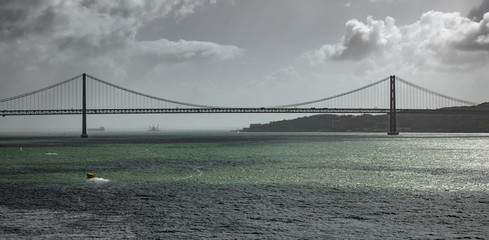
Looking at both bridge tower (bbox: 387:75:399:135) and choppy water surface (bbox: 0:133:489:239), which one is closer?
choppy water surface (bbox: 0:133:489:239)

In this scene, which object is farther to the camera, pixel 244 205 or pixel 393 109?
pixel 393 109

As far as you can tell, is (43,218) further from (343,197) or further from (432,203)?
(432,203)

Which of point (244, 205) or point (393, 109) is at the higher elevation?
point (393, 109)

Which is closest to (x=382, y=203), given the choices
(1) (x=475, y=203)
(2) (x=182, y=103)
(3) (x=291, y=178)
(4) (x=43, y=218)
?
(1) (x=475, y=203)

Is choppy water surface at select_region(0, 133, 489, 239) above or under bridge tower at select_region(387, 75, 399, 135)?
under

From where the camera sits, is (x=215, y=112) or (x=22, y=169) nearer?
(x=22, y=169)

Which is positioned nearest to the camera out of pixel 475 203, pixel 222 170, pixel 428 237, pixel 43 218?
pixel 428 237

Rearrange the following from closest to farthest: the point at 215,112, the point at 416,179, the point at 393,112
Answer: the point at 416,179
the point at 215,112
the point at 393,112

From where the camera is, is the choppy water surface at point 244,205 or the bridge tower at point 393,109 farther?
the bridge tower at point 393,109

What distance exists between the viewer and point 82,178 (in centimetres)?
3294

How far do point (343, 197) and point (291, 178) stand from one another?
9289 millimetres

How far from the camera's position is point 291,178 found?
33.4 m

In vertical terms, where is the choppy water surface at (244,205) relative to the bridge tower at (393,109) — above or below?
below

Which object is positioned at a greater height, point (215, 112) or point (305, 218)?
point (215, 112)
